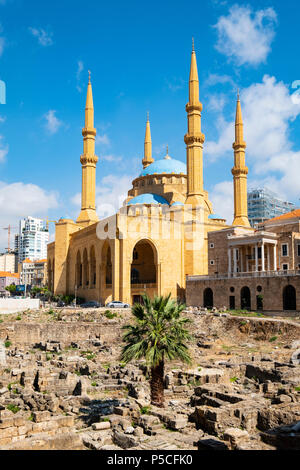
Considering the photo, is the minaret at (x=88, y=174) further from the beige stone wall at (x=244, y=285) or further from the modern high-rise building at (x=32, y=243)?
the modern high-rise building at (x=32, y=243)

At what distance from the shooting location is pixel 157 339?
13891 mm

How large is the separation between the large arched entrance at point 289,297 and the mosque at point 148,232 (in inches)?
544

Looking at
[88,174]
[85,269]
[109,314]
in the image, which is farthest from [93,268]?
[109,314]

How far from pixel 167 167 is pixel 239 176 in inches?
444

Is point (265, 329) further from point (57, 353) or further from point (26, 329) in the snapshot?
point (26, 329)

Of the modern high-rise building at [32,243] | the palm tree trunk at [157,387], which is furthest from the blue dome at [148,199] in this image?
the modern high-rise building at [32,243]

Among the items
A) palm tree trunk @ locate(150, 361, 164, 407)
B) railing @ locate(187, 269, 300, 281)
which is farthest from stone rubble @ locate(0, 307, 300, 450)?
railing @ locate(187, 269, 300, 281)

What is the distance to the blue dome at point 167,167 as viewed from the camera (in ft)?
194

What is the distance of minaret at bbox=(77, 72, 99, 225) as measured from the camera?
175 feet

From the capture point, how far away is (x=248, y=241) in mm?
40031

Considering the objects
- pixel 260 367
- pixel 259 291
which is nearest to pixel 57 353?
pixel 260 367

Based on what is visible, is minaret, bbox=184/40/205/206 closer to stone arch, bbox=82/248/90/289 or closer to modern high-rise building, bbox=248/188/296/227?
stone arch, bbox=82/248/90/289

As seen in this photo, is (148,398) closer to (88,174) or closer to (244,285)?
(244,285)
